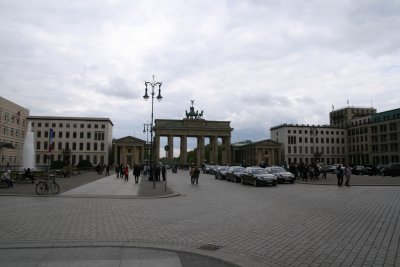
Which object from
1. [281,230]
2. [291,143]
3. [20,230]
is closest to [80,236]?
[20,230]

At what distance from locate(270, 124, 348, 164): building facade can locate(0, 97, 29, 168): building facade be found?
88.6 metres

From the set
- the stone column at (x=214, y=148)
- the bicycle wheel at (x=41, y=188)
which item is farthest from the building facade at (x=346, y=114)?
the bicycle wheel at (x=41, y=188)

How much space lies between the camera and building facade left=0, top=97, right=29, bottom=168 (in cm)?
7619

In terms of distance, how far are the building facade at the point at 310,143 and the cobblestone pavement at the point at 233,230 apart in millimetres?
123057

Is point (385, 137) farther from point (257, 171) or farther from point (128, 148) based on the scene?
point (257, 171)

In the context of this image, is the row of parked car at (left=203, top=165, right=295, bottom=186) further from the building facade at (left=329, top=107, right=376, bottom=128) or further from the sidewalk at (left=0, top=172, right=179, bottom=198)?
the building facade at (left=329, top=107, right=376, bottom=128)

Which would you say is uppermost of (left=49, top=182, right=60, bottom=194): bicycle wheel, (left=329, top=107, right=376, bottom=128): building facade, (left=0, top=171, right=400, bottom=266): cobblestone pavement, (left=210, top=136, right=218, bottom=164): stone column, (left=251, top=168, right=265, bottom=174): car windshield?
(left=329, top=107, right=376, bottom=128): building facade

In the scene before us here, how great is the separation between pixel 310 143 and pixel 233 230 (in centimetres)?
13335

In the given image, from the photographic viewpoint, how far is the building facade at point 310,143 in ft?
447

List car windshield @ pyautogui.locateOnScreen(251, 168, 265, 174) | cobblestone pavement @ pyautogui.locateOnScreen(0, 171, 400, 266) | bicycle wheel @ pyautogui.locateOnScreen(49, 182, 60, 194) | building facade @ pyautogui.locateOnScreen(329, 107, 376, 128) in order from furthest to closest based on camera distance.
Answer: building facade @ pyautogui.locateOnScreen(329, 107, 376, 128)
car windshield @ pyautogui.locateOnScreen(251, 168, 265, 174)
bicycle wheel @ pyautogui.locateOnScreen(49, 182, 60, 194)
cobblestone pavement @ pyautogui.locateOnScreen(0, 171, 400, 266)

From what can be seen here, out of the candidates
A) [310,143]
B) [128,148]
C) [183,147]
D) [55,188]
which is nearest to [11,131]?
[128,148]

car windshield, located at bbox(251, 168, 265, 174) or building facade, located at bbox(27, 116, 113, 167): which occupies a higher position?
building facade, located at bbox(27, 116, 113, 167)

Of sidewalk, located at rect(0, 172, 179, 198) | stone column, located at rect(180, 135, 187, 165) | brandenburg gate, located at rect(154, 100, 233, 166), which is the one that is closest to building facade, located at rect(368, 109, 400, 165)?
brandenburg gate, located at rect(154, 100, 233, 166)

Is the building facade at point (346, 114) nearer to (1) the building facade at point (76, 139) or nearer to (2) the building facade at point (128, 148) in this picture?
(2) the building facade at point (128, 148)
